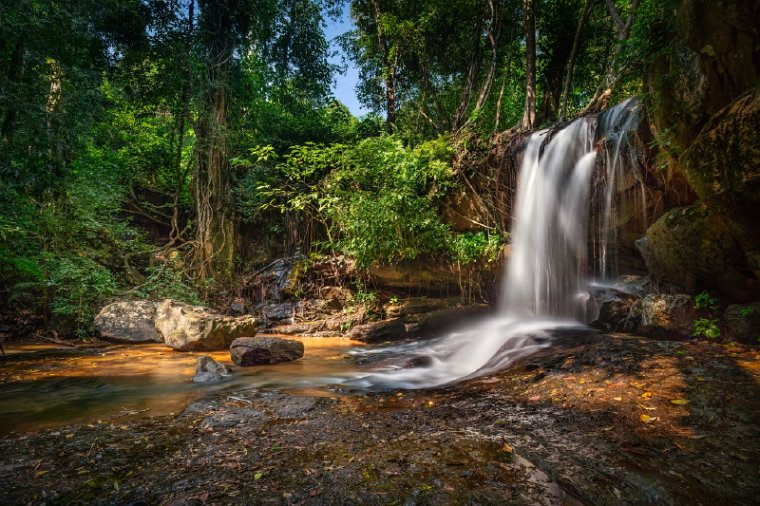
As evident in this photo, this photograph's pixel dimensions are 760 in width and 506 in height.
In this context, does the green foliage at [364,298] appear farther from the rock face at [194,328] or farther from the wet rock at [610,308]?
the wet rock at [610,308]

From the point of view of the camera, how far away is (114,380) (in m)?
3.92

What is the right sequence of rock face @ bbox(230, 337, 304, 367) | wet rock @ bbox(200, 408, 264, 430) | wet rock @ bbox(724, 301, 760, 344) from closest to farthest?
wet rock @ bbox(200, 408, 264, 430), wet rock @ bbox(724, 301, 760, 344), rock face @ bbox(230, 337, 304, 367)

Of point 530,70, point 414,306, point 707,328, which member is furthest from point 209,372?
point 530,70

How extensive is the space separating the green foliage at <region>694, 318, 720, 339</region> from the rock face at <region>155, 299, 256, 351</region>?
6.41m

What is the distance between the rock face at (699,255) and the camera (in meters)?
4.05

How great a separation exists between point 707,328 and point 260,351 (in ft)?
17.7

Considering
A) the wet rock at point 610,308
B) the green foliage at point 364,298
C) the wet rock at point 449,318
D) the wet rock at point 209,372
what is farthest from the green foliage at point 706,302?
the wet rock at point 209,372

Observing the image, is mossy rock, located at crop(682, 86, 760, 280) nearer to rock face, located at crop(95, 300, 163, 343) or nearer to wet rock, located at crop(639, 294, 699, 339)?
wet rock, located at crop(639, 294, 699, 339)

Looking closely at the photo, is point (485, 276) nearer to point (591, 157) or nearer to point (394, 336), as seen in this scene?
point (394, 336)

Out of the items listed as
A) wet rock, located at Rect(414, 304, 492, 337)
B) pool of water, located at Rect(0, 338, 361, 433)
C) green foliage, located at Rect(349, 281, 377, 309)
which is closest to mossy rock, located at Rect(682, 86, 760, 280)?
wet rock, located at Rect(414, 304, 492, 337)

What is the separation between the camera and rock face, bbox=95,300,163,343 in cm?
636

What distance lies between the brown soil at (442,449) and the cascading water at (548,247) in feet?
7.22

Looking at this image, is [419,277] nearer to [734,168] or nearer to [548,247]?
[548,247]

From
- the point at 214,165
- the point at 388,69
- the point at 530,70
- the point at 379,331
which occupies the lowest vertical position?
the point at 379,331
